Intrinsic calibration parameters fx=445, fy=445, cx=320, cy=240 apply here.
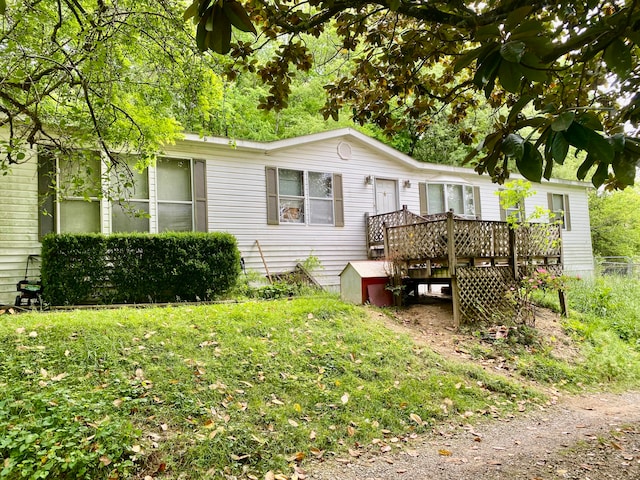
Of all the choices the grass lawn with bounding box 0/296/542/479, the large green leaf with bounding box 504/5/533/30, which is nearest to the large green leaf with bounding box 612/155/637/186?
the large green leaf with bounding box 504/5/533/30

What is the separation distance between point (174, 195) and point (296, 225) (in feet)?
10.5

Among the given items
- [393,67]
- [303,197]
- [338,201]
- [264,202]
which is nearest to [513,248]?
[338,201]

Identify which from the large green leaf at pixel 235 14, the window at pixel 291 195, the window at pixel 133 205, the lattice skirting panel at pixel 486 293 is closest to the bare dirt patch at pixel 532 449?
the lattice skirting panel at pixel 486 293

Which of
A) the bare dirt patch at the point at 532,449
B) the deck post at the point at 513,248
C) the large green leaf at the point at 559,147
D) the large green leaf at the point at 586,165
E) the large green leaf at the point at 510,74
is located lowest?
the bare dirt patch at the point at 532,449

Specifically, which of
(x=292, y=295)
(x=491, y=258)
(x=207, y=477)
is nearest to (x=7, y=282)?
(x=292, y=295)

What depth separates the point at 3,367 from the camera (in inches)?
167

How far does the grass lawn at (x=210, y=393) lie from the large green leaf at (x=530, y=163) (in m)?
2.92

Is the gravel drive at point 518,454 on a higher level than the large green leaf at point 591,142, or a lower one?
lower

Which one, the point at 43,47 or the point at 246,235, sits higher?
the point at 43,47

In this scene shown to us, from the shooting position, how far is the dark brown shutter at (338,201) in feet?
40.6

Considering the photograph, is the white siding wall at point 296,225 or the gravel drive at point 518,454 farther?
the white siding wall at point 296,225

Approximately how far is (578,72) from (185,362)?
15.9ft

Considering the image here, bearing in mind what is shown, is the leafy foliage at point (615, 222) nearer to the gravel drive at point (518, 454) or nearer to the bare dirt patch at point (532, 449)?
the bare dirt patch at point (532, 449)

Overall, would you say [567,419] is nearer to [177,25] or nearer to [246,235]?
[177,25]
